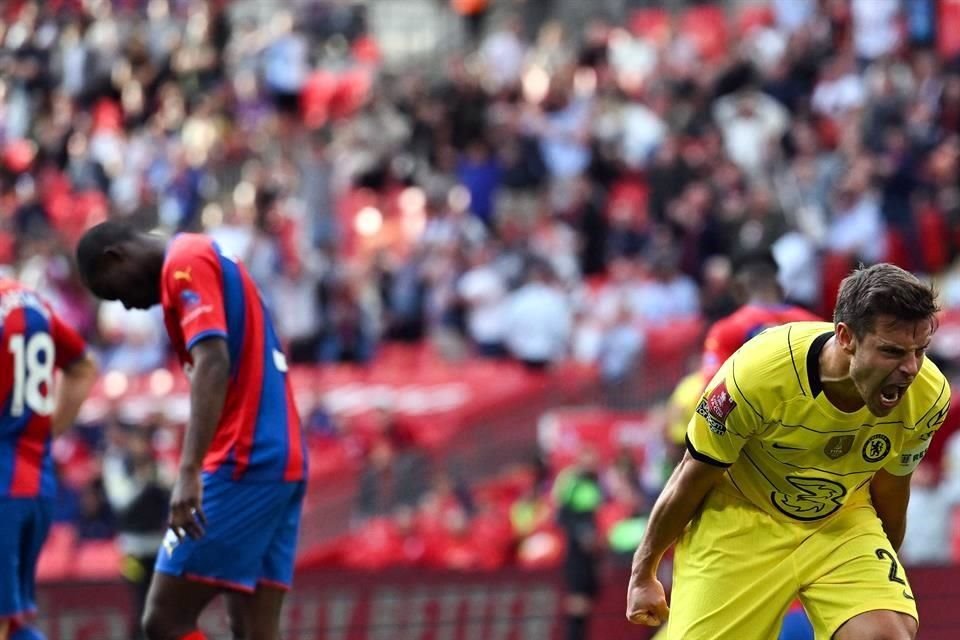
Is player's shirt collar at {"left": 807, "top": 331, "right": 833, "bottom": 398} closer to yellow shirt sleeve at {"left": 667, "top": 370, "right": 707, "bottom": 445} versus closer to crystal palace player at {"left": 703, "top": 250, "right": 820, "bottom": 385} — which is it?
crystal palace player at {"left": 703, "top": 250, "right": 820, "bottom": 385}

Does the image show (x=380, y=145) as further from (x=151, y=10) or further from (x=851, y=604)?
(x=851, y=604)

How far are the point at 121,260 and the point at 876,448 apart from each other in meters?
2.93

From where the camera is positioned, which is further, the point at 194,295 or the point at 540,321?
the point at 540,321

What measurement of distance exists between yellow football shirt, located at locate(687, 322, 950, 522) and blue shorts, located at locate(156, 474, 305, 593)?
1.90 metres

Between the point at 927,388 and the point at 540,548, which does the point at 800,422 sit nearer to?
the point at 927,388

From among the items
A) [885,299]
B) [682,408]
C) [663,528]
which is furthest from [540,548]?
[885,299]

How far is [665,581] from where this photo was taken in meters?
11.6

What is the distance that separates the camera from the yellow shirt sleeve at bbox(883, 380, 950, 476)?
5.81 meters

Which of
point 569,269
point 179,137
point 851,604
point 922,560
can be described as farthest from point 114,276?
point 179,137

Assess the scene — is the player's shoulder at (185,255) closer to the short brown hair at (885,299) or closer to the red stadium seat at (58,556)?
the short brown hair at (885,299)

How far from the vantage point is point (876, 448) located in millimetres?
5863

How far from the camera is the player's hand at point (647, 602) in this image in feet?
19.5

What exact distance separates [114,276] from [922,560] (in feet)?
25.5

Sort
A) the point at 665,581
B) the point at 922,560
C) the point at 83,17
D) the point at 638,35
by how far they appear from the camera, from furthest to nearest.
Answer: the point at 83,17
the point at 638,35
the point at 922,560
the point at 665,581
